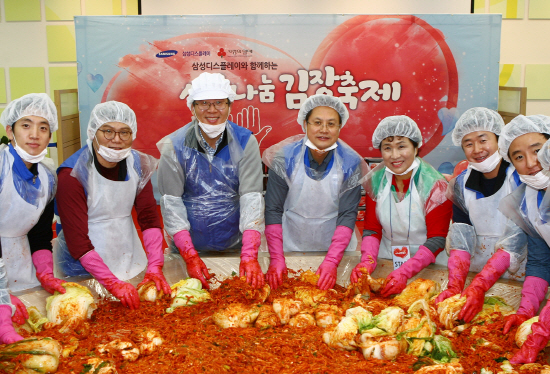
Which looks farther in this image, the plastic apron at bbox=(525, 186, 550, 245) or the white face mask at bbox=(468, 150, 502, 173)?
the white face mask at bbox=(468, 150, 502, 173)

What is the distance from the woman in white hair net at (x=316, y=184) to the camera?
10.0 feet

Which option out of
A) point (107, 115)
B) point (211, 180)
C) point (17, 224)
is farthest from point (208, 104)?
point (17, 224)

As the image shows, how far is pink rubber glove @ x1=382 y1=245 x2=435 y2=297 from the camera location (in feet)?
8.91

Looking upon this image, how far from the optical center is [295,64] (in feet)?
21.0

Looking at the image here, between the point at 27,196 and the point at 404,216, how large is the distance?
2.28m

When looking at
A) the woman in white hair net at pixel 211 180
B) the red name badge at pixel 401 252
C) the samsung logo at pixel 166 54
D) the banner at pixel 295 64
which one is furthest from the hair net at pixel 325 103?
the samsung logo at pixel 166 54

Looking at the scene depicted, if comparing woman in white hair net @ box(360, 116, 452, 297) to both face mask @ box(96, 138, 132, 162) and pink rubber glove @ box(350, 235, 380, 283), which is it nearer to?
pink rubber glove @ box(350, 235, 380, 283)

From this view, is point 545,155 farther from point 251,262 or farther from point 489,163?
point 251,262

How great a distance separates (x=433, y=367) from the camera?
1.96m

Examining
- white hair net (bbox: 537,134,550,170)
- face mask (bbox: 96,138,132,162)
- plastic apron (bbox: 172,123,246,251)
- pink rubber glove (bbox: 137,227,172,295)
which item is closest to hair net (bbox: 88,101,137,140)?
face mask (bbox: 96,138,132,162)

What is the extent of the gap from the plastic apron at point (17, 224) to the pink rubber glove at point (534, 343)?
252 centimetres

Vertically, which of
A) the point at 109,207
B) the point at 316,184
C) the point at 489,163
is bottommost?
the point at 109,207

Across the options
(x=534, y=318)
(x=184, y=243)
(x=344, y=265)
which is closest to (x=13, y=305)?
(x=184, y=243)

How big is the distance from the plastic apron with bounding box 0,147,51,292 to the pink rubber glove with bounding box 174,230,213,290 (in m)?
0.81
